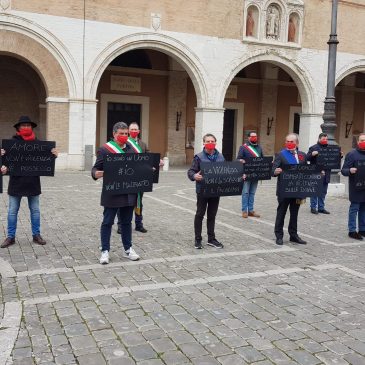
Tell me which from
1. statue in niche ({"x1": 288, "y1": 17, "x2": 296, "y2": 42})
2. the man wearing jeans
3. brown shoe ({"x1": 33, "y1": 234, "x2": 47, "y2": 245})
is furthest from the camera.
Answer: statue in niche ({"x1": 288, "y1": 17, "x2": 296, "y2": 42})

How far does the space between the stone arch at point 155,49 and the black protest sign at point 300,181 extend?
38.8 ft

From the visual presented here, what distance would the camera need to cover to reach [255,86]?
25.1 m

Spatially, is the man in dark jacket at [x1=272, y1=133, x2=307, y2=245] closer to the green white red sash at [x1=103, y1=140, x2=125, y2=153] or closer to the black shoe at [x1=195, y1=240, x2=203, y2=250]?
the black shoe at [x1=195, y1=240, x2=203, y2=250]

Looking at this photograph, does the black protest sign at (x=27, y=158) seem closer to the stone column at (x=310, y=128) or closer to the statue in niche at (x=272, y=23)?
the statue in niche at (x=272, y=23)

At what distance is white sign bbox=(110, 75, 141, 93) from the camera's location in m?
21.8

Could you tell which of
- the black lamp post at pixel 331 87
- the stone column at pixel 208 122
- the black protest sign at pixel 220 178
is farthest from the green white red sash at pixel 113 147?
the stone column at pixel 208 122

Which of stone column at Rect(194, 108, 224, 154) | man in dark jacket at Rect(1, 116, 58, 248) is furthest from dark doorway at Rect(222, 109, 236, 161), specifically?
man in dark jacket at Rect(1, 116, 58, 248)

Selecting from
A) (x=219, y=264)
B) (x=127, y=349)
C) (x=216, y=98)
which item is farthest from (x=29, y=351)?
(x=216, y=98)

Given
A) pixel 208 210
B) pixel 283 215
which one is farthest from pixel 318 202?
pixel 208 210

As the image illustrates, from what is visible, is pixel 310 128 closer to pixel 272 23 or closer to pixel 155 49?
pixel 272 23

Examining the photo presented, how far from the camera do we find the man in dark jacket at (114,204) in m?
6.30

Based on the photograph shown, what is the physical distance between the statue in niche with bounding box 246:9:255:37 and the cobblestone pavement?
13.8 metres

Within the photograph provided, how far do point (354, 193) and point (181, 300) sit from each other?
15.3ft

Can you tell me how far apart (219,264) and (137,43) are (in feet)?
45.2
